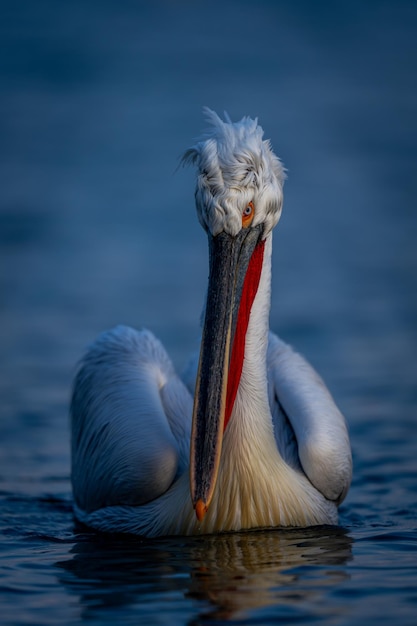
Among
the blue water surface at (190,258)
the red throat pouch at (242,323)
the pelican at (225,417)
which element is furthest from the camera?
the red throat pouch at (242,323)

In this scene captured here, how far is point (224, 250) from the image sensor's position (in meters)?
4.98

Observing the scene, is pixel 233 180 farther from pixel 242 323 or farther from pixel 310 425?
pixel 310 425

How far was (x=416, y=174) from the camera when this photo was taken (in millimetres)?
14125

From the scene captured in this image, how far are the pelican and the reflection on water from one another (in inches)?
5.0

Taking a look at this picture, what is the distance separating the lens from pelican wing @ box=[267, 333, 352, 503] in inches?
219

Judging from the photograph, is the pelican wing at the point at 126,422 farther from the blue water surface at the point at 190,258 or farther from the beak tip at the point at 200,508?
the beak tip at the point at 200,508

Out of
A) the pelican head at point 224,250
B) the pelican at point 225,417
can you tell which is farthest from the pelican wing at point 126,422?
the pelican head at point 224,250

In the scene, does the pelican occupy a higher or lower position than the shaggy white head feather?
lower

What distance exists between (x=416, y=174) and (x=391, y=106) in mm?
2987

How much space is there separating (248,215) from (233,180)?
18 centimetres

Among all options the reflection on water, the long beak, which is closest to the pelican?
the long beak

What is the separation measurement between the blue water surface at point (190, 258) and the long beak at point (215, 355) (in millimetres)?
351

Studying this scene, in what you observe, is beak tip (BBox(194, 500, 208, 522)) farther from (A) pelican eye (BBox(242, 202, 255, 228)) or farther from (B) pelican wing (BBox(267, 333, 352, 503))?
(A) pelican eye (BBox(242, 202, 255, 228))

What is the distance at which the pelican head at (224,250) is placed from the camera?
15.7 ft
